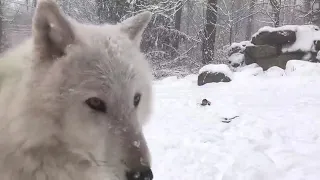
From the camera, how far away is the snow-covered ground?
4301mm

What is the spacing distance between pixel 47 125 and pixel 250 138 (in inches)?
166

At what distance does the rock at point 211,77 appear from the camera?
9.82 meters

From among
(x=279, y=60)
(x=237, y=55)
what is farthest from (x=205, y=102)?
(x=237, y=55)

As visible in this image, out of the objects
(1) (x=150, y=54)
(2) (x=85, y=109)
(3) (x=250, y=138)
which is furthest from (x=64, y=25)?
(1) (x=150, y=54)

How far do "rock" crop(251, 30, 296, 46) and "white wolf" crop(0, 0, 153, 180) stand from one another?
442 inches

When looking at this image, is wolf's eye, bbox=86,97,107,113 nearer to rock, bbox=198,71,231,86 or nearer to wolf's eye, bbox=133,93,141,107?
wolf's eye, bbox=133,93,141,107

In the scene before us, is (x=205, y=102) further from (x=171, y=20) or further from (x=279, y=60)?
(x=171, y=20)

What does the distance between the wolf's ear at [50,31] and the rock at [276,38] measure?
11366 millimetres

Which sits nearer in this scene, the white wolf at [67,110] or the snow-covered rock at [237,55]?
the white wolf at [67,110]

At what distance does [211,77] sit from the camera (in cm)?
1000

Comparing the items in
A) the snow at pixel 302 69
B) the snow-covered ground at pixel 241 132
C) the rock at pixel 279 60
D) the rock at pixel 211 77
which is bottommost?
the snow-covered ground at pixel 241 132

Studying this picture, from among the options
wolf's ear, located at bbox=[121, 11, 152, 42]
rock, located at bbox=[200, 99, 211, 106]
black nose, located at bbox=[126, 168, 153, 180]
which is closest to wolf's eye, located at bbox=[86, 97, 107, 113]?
black nose, located at bbox=[126, 168, 153, 180]

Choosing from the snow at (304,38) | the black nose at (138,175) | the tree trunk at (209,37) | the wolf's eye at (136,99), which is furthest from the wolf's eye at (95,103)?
the tree trunk at (209,37)

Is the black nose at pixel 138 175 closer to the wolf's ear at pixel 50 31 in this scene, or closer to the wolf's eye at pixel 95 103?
the wolf's eye at pixel 95 103
